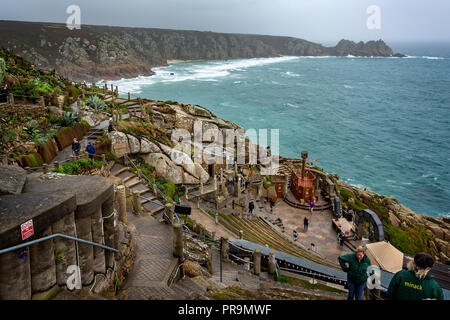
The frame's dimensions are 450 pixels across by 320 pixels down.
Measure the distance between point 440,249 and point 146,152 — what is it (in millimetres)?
27722

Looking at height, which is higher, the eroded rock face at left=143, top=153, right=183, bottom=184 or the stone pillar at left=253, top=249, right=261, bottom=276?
the eroded rock face at left=143, top=153, right=183, bottom=184

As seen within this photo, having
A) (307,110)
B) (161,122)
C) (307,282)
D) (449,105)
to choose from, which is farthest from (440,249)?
(449,105)

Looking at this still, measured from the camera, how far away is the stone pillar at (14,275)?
560 cm

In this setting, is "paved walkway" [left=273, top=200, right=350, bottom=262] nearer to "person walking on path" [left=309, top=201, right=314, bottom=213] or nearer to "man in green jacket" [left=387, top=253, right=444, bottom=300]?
"person walking on path" [left=309, top=201, right=314, bottom=213]

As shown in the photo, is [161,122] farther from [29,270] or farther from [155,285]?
[29,270]

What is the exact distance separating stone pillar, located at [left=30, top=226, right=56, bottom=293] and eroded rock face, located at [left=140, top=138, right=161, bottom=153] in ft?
59.1

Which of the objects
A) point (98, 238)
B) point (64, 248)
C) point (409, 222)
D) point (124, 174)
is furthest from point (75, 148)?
point (409, 222)

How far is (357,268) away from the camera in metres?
7.11

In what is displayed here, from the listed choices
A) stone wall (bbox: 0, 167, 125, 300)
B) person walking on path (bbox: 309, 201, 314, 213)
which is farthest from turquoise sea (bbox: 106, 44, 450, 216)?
stone wall (bbox: 0, 167, 125, 300)

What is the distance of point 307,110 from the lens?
82.2 metres

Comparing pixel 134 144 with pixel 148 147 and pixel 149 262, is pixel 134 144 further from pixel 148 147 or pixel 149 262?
pixel 149 262

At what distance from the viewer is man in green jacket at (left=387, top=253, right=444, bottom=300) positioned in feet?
19.3

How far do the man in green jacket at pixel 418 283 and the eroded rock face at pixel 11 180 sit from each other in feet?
28.8
